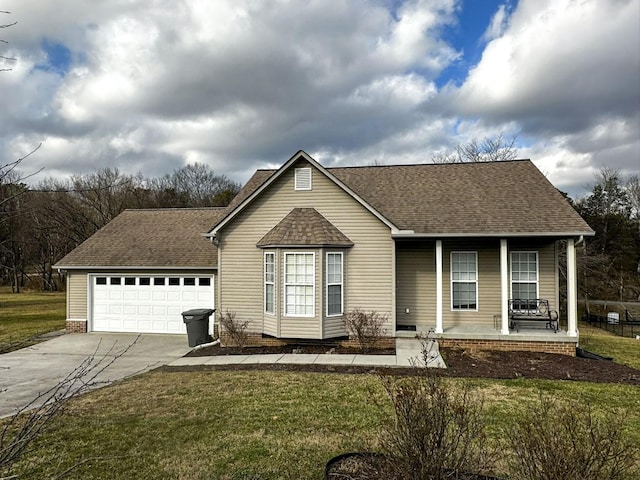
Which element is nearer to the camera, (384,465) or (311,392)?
(384,465)

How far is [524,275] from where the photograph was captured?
13195mm

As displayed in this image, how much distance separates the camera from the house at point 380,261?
12031 mm

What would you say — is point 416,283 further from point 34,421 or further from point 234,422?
point 34,421

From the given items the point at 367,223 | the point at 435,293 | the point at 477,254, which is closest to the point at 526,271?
the point at 477,254

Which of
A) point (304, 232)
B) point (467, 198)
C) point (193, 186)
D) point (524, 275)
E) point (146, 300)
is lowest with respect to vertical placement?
point (146, 300)

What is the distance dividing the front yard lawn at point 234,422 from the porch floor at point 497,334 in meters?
2.91

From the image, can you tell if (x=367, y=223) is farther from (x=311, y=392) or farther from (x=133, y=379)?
(x=133, y=379)

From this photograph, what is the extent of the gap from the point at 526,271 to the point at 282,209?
7.82 m

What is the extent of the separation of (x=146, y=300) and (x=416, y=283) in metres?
9.64

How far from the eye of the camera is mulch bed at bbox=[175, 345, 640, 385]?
9.20 m

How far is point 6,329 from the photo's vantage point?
17375 millimetres

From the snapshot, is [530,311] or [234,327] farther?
[530,311]

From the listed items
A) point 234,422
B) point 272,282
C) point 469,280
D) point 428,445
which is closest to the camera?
point 428,445

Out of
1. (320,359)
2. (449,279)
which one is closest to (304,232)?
(320,359)
